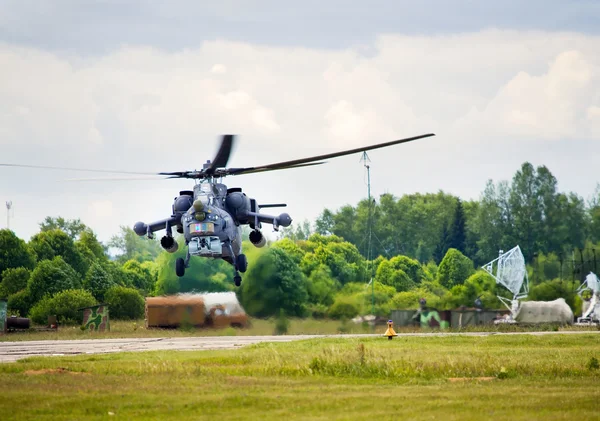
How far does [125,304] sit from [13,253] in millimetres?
21766

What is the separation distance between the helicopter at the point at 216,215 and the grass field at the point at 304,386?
6264 millimetres

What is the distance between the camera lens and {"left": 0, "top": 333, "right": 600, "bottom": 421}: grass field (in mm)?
22000

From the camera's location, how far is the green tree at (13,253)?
8562cm

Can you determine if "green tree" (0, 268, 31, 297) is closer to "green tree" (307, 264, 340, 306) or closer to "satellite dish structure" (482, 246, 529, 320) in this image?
"green tree" (307, 264, 340, 306)

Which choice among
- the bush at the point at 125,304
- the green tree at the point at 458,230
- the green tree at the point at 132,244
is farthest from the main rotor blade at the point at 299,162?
the green tree at the point at 132,244

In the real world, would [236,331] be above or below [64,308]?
below

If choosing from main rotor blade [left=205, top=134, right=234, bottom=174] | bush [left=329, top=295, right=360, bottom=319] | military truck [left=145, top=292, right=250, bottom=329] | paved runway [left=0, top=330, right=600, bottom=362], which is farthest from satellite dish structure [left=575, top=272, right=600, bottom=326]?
main rotor blade [left=205, top=134, right=234, bottom=174]

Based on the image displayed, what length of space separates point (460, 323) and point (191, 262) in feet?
66.2

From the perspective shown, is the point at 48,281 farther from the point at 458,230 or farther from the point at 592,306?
the point at 458,230

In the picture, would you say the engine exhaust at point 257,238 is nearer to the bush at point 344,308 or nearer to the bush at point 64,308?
the bush at point 344,308

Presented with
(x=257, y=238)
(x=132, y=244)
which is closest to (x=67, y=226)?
(x=132, y=244)

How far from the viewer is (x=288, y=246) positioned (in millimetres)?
68562

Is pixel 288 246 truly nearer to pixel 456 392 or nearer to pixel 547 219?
pixel 456 392

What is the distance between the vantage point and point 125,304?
2734 inches
